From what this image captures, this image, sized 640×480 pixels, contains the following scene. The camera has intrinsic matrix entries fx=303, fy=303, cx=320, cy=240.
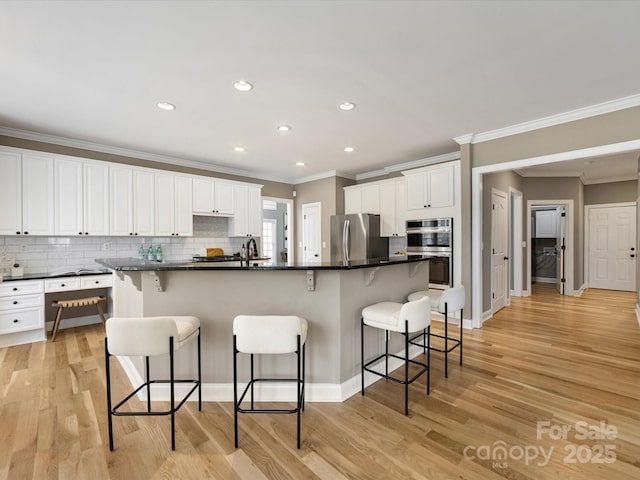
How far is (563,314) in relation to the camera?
494 centimetres

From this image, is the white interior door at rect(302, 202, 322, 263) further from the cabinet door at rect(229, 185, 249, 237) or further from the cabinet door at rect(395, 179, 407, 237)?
the cabinet door at rect(395, 179, 407, 237)

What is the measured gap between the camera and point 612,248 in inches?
270

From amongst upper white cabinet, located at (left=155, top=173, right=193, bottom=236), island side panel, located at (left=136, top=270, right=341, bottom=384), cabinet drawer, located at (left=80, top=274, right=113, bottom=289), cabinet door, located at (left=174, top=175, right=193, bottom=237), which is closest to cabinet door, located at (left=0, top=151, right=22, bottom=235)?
cabinet drawer, located at (left=80, top=274, right=113, bottom=289)

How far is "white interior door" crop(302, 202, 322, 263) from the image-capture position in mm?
6668

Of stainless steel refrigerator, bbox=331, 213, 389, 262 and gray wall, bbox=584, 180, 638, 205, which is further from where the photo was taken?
gray wall, bbox=584, 180, 638, 205

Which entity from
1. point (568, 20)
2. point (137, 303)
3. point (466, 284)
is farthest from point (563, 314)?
point (137, 303)

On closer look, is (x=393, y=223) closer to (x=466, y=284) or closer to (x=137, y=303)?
(x=466, y=284)

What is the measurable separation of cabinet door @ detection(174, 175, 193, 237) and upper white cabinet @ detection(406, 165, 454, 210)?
3.75m

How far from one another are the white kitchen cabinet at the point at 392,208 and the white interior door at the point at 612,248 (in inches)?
198

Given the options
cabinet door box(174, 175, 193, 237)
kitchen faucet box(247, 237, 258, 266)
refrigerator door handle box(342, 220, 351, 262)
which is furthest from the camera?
refrigerator door handle box(342, 220, 351, 262)

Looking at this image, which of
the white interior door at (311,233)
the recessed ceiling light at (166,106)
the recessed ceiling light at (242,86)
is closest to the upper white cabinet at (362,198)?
the white interior door at (311,233)

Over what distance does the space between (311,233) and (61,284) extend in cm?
435

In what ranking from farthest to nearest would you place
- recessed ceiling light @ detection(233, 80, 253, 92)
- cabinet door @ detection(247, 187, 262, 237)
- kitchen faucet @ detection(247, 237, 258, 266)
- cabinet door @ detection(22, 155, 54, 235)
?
cabinet door @ detection(247, 187, 262, 237), cabinet door @ detection(22, 155, 54, 235), kitchen faucet @ detection(247, 237, 258, 266), recessed ceiling light @ detection(233, 80, 253, 92)

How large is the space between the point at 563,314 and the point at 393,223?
10.2 ft
